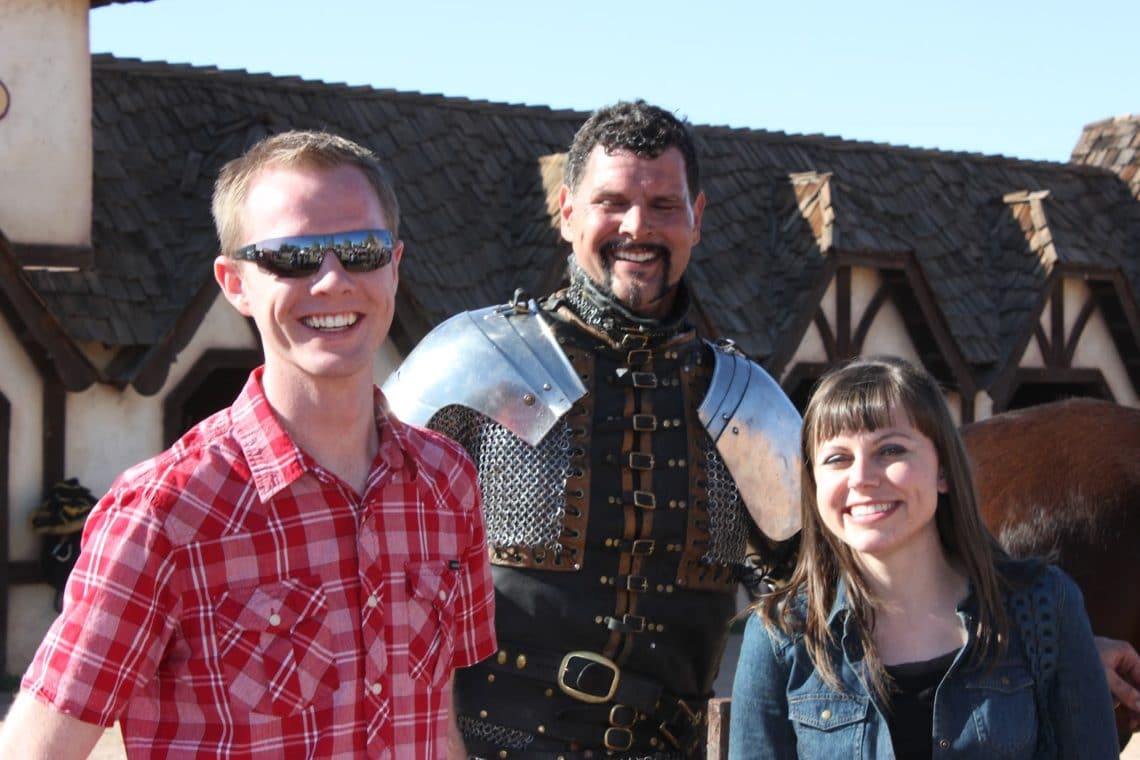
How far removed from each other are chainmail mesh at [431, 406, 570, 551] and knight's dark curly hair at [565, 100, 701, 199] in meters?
0.49

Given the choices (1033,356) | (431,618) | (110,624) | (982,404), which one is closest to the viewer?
(110,624)

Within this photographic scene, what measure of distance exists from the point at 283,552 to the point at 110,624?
0.22m

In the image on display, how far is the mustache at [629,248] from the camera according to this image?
2.82 metres

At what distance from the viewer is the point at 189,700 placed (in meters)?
1.81

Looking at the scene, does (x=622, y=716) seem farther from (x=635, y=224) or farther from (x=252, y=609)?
(x=252, y=609)

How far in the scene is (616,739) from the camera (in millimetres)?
2758

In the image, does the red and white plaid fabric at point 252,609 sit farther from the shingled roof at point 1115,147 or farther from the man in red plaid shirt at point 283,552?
the shingled roof at point 1115,147

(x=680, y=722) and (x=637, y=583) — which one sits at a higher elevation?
(x=637, y=583)

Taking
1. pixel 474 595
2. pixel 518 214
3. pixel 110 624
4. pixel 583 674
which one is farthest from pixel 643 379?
pixel 518 214

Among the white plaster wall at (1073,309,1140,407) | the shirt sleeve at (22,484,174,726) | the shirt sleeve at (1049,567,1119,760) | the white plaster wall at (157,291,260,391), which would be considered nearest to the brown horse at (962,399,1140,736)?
the shirt sleeve at (1049,567,1119,760)

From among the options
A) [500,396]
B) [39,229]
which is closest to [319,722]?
[500,396]

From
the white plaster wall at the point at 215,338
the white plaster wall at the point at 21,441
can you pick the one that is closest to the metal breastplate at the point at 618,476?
the white plaster wall at the point at 21,441

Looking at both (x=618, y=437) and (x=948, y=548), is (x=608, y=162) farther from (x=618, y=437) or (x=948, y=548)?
(x=948, y=548)

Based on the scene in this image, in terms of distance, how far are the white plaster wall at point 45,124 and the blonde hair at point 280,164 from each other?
6814 millimetres
